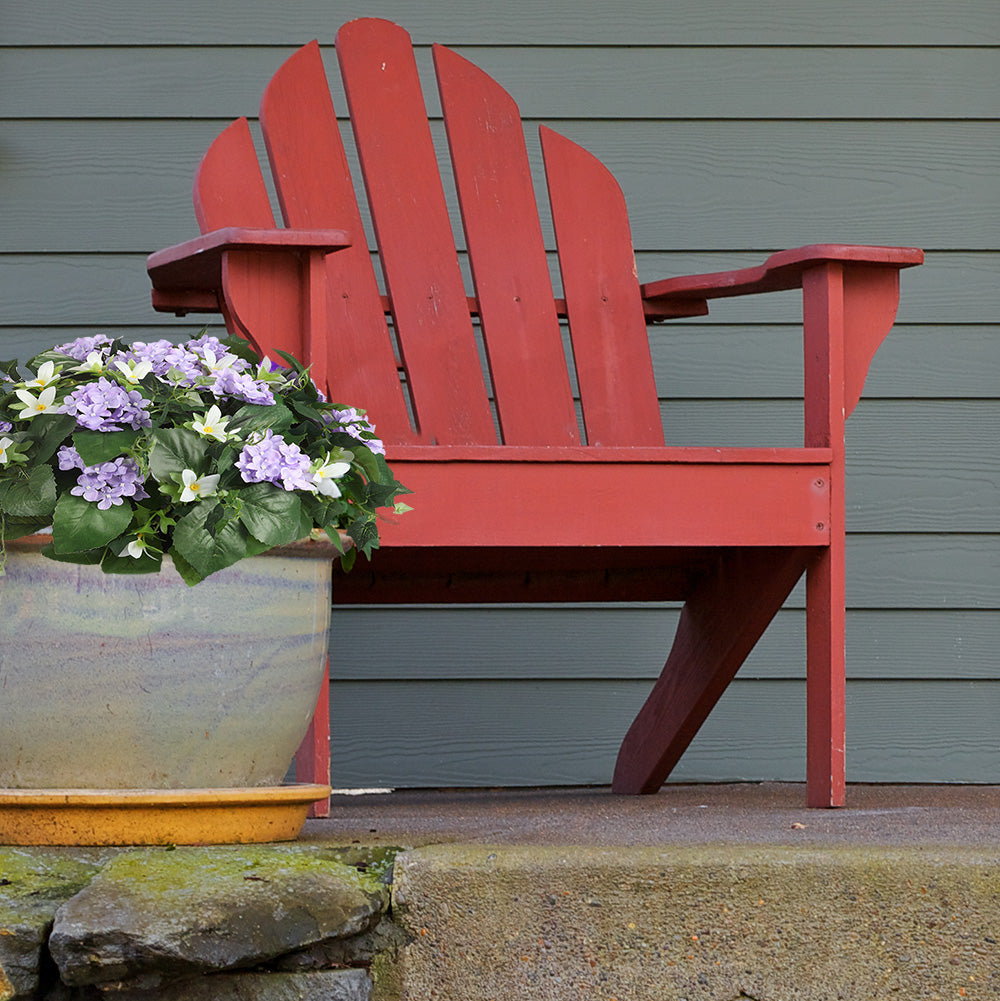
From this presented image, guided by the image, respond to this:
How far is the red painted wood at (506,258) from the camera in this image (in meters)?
2.10

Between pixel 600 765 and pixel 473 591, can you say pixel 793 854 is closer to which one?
pixel 473 591

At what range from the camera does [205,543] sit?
4.21ft

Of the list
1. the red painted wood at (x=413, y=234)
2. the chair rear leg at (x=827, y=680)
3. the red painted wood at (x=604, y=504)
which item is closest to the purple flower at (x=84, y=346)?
the red painted wood at (x=604, y=504)

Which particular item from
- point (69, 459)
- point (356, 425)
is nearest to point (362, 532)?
point (356, 425)

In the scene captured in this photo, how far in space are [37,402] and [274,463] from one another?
10.2 inches

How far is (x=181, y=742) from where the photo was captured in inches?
51.5

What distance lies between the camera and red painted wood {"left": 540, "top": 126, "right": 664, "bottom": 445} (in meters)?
2.12

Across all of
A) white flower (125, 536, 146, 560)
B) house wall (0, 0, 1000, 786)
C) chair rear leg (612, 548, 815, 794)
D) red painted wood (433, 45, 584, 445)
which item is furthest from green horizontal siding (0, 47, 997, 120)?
white flower (125, 536, 146, 560)

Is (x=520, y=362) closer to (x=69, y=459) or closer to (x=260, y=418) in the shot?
(x=260, y=418)

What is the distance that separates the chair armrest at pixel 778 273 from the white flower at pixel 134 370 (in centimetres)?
90

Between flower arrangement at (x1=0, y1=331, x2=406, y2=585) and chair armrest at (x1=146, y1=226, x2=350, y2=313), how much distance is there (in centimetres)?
22

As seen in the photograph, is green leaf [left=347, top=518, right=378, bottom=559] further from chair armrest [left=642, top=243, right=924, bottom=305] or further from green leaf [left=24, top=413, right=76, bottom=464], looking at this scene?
chair armrest [left=642, top=243, right=924, bottom=305]

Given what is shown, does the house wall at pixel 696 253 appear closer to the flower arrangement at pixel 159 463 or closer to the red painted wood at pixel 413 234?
the red painted wood at pixel 413 234

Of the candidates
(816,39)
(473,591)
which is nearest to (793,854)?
(473,591)
